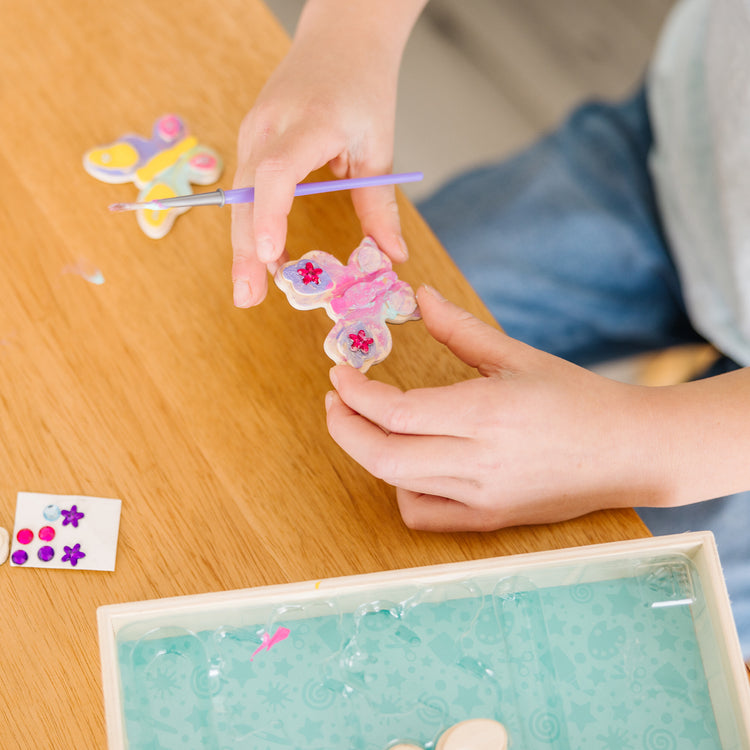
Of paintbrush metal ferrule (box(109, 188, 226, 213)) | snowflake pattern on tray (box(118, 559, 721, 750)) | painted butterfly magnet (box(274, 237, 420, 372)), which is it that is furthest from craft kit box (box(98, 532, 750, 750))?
paintbrush metal ferrule (box(109, 188, 226, 213))

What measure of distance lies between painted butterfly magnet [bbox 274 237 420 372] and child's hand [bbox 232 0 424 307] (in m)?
0.03

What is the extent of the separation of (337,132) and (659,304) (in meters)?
0.50

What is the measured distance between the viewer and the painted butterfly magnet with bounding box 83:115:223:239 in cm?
75

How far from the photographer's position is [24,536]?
Result: 24.2 inches

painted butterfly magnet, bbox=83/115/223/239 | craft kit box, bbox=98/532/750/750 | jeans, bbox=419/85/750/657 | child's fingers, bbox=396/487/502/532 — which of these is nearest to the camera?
craft kit box, bbox=98/532/750/750

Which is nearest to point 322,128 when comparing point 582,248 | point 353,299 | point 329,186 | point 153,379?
point 329,186

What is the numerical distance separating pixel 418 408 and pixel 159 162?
1.29ft

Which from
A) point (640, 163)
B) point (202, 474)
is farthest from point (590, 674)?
point (640, 163)

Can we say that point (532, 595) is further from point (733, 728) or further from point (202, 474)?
point (202, 474)

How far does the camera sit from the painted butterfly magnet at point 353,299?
0.67 meters

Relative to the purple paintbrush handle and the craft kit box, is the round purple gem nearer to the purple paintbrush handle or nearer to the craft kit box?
the craft kit box

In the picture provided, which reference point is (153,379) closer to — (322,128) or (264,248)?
(264,248)

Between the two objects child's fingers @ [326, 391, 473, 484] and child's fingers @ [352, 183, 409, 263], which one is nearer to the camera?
child's fingers @ [326, 391, 473, 484]

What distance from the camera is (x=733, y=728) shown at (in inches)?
20.3
